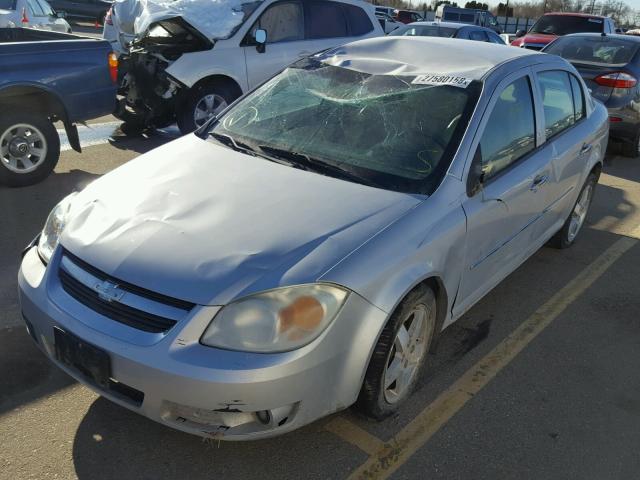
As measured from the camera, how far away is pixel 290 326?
2297mm

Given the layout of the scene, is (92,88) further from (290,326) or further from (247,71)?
(290,326)

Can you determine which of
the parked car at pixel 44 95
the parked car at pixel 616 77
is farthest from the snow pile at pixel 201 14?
the parked car at pixel 616 77

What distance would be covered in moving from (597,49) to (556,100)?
563 centimetres

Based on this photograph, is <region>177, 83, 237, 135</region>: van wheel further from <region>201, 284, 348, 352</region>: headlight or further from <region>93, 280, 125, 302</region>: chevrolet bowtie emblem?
<region>201, 284, 348, 352</region>: headlight

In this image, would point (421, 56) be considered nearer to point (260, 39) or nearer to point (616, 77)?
point (260, 39)

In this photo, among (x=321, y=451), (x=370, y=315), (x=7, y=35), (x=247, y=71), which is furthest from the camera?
(x=247, y=71)

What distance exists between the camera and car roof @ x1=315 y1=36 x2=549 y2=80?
11.7 feet

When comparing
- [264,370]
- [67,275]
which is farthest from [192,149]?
[264,370]

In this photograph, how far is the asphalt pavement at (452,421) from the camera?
2568mm

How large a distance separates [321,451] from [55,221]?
1635mm

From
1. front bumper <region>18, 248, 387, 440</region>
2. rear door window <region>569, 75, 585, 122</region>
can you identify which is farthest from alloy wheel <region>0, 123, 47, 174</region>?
rear door window <region>569, 75, 585, 122</region>

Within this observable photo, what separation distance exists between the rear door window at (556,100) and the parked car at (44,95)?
4.19m

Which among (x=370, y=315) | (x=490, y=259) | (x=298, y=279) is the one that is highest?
(x=298, y=279)

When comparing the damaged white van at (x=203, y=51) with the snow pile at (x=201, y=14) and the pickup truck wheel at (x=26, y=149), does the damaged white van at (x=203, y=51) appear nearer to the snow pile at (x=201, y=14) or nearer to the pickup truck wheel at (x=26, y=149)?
the snow pile at (x=201, y=14)
